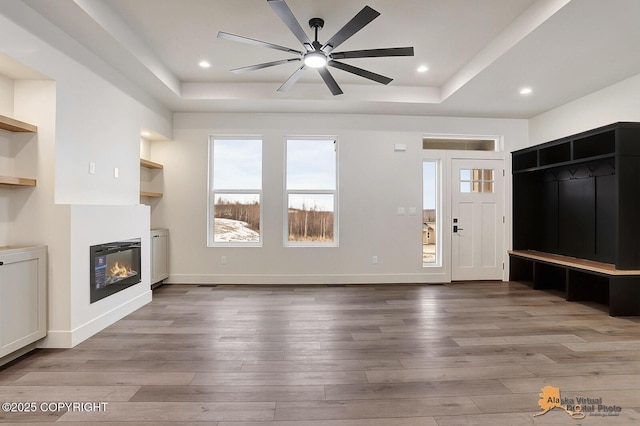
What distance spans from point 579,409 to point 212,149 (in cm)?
518

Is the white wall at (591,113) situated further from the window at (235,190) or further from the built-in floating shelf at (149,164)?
the built-in floating shelf at (149,164)

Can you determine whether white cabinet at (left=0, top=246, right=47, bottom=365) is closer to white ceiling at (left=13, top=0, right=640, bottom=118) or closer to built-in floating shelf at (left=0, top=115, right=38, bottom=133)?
built-in floating shelf at (left=0, top=115, right=38, bottom=133)

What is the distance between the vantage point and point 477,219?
5285 mm

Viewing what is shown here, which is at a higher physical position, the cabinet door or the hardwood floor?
the cabinet door

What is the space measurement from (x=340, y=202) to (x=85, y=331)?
3.59m

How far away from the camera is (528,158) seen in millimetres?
5156

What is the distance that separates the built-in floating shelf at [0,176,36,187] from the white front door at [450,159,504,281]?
534 cm

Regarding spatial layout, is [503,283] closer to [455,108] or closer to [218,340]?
[455,108]

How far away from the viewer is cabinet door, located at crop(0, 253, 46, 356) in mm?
2273

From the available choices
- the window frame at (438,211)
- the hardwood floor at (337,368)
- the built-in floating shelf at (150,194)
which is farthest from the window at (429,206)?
the built-in floating shelf at (150,194)

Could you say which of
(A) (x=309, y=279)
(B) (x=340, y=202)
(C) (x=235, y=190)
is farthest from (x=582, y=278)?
(C) (x=235, y=190)

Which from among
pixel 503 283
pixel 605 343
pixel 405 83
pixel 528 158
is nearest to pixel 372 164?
pixel 405 83

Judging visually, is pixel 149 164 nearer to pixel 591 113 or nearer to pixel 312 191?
pixel 312 191

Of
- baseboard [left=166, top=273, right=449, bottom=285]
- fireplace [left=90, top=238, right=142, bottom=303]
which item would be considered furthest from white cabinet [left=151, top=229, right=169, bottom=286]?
fireplace [left=90, top=238, right=142, bottom=303]
